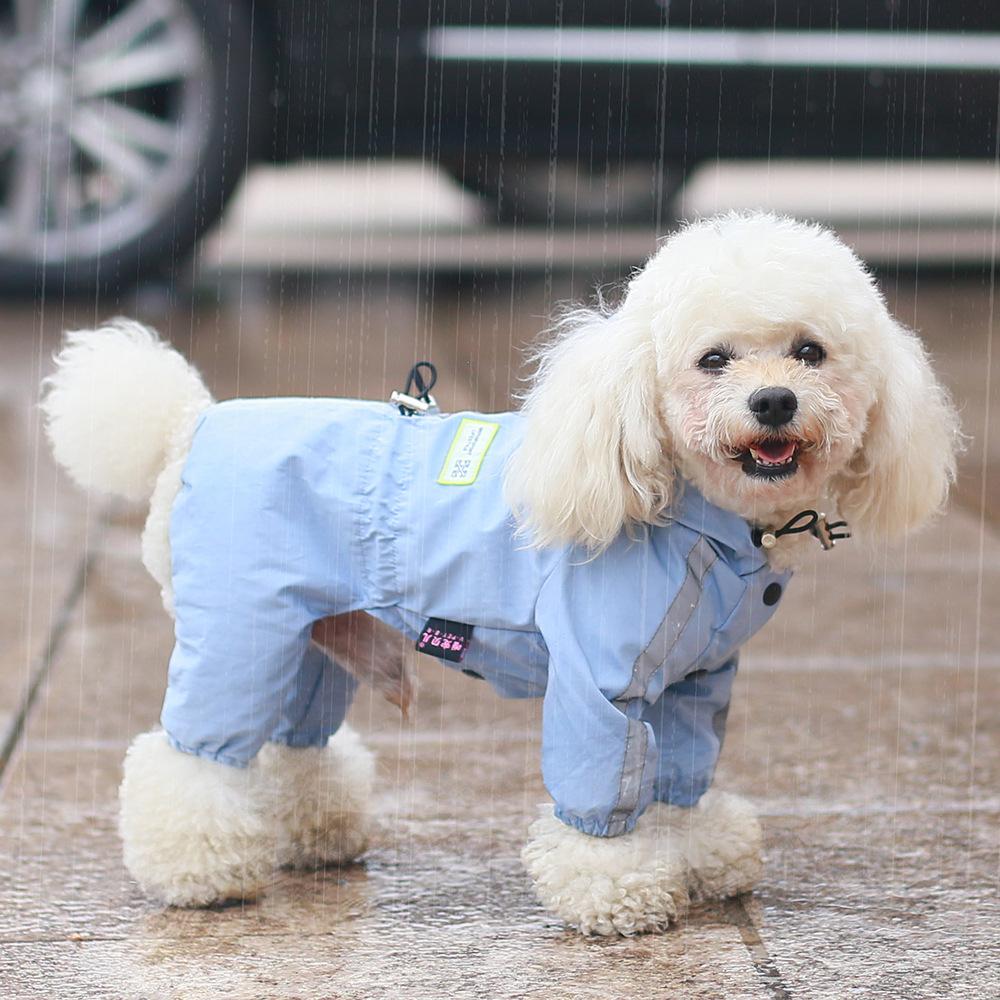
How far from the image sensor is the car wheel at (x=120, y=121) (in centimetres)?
661

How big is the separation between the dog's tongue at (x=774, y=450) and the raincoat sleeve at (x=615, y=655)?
19 centimetres

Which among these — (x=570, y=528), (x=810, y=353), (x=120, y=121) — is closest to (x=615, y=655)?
(x=570, y=528)

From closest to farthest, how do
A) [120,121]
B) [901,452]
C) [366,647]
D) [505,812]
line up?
[901,452], [366,647], [505,812], [120,121]

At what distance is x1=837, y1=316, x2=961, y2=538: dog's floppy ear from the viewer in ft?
9.18

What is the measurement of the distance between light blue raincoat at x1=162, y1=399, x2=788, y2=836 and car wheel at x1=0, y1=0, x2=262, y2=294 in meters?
3.90

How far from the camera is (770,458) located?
106 inches

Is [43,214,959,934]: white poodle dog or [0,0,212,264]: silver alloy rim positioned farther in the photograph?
[0,0,212,264]: silver alloy rim

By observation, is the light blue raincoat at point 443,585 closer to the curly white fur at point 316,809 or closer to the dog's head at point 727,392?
the dog's head at point 727,392

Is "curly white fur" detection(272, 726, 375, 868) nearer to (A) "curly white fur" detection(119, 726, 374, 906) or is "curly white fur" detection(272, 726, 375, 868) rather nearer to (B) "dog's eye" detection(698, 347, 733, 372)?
(A) "curly white fur" detection(119, 726, 374, 906)

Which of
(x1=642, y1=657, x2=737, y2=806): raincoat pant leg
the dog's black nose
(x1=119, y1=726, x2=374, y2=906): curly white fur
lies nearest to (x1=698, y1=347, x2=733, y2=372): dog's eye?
the dog's black nose

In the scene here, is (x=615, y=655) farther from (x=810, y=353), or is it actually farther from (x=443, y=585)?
(x=810, y=353)

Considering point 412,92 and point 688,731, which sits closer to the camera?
point 688,731

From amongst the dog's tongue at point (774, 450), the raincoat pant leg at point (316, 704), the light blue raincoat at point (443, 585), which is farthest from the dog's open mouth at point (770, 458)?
the raincoat pant leg at point (316, 704)

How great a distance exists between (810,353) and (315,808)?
1266 millimetres
